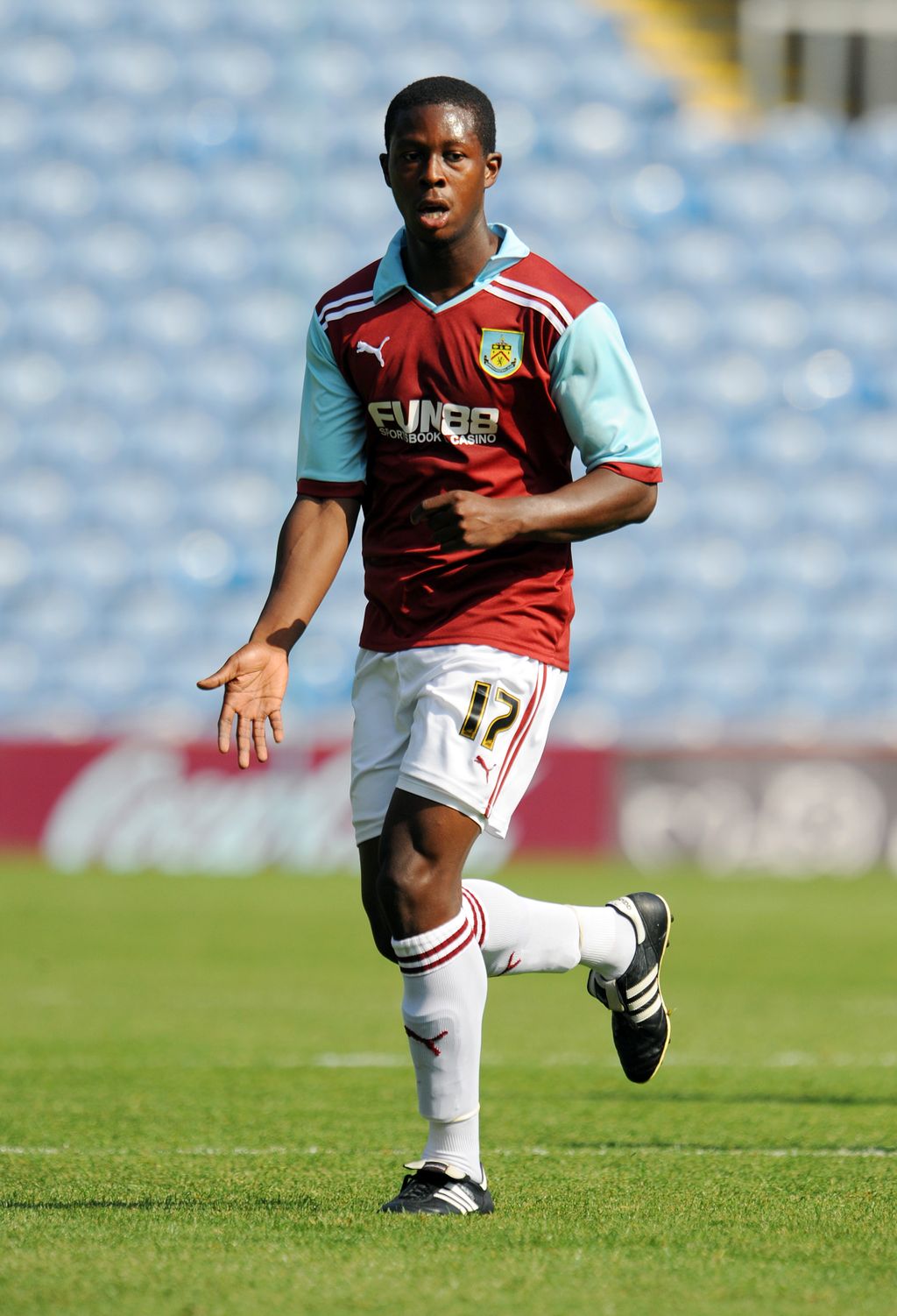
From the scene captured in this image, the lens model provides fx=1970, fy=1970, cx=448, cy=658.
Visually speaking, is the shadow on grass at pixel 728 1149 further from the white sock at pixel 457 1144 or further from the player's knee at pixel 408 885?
the player's knee at pixel 408 885

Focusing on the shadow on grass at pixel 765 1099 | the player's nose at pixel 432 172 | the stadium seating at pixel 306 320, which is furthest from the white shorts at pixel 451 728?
the stadium seating at pixel 306 320

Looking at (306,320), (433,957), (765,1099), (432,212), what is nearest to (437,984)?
(433,957)

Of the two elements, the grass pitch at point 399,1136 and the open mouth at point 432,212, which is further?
the open mouth at point 432,212

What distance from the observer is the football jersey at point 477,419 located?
377cm

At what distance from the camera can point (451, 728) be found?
370 centimetres

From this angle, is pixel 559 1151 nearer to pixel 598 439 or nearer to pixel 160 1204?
pixel 160 1204

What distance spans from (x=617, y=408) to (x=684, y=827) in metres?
9.69

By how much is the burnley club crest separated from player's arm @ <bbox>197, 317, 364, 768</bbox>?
0.33 metres

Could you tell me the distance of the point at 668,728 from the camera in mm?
14414

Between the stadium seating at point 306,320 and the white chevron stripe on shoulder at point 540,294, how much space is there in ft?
34.3

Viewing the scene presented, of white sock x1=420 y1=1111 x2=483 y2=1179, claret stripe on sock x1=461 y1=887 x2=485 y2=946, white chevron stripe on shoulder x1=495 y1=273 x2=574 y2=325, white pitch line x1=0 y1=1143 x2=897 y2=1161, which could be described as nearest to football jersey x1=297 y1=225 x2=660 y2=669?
white chevron stripe on shoulder x1=495 y1=273 x2=574 y2=325

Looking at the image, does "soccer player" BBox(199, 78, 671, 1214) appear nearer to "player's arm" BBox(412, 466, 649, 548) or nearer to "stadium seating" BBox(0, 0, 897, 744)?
"player's arm" BBox(412, 466, 649, 548)

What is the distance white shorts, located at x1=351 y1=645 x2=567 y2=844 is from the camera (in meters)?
3.68

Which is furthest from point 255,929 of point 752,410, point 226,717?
point 752,410
